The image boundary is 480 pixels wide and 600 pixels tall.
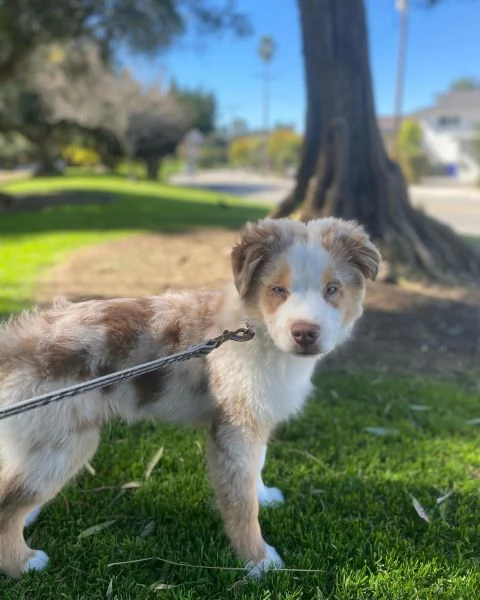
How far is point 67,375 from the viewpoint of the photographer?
2.77 metres

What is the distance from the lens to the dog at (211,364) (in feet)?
8.96

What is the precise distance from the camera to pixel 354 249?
289 cm

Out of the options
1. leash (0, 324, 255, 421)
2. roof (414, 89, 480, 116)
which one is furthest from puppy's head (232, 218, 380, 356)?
roof (414, 89, 480, 116)

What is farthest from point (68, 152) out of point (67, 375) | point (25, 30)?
point (67, 375)

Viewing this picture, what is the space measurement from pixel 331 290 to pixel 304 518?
4.93 ft

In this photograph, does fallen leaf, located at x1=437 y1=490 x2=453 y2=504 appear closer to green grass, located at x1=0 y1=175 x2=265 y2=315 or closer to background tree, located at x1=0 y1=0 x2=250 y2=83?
green grass, located at x1=0 y1=175 x2=265 y2=315

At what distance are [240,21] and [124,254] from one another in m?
8.60

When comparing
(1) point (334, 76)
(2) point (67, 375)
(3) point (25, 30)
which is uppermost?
(3) point (25, 30)

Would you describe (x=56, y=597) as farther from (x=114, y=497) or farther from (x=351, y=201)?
(x=351, y=201)

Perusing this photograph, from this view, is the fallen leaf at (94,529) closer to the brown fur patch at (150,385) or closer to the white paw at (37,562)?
the white paw at (37,562)

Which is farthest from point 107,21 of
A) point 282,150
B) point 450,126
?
point 450,126

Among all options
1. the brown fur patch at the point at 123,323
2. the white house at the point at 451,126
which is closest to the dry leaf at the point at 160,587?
the brown fur patch at the point at 123,323

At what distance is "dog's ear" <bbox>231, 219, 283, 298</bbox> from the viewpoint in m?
2.81

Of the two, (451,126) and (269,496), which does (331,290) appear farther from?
(451,126)
